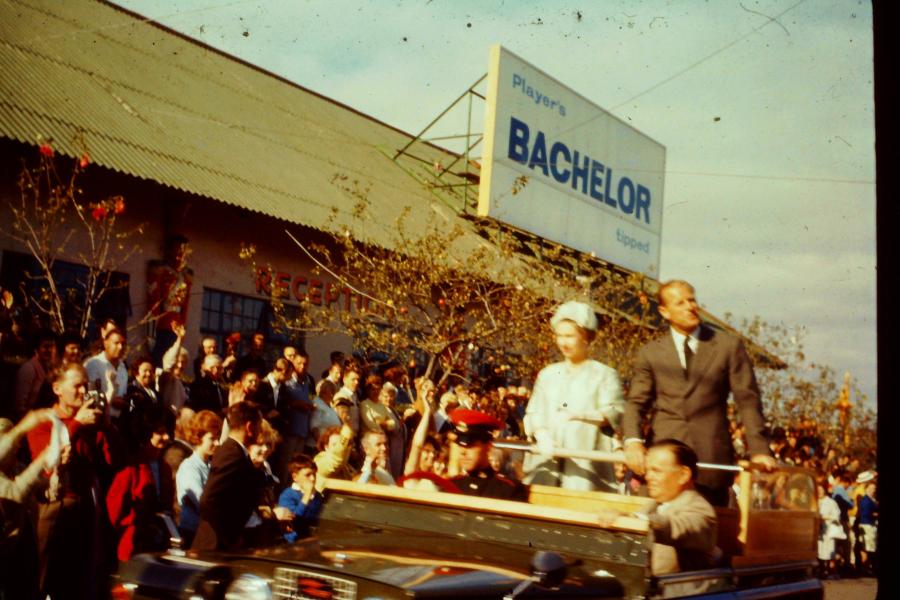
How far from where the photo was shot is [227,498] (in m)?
7.97

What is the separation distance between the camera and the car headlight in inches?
196

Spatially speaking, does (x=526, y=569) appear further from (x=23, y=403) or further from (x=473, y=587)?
(x=23, y=403)

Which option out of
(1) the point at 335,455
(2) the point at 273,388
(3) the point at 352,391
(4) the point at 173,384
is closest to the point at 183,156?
(3) the point at 352,391

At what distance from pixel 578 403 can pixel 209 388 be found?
655 cm

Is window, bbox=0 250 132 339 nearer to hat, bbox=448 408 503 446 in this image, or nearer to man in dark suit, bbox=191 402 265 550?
man in dark suit, bbox=191 402 265 550

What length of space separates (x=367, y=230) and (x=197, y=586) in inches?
591

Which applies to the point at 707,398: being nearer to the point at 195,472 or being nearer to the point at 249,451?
the point at 249,451

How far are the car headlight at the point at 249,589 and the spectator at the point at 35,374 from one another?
5518mm

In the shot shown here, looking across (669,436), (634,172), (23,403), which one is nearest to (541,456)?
(669,436)

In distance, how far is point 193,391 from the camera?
13000 millimetres

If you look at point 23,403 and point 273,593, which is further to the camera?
point 23,403

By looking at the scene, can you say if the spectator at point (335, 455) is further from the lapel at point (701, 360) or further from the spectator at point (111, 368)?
the lapel at point (701, 360)

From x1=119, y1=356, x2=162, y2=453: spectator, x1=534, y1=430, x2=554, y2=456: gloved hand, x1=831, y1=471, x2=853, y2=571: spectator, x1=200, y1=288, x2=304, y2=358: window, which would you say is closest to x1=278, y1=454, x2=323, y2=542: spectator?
x1=119, y1=356, x2=162, y2=453: spectator

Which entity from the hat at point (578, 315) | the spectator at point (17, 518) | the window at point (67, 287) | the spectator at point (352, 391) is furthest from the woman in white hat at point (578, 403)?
the window at point (67, 287)
